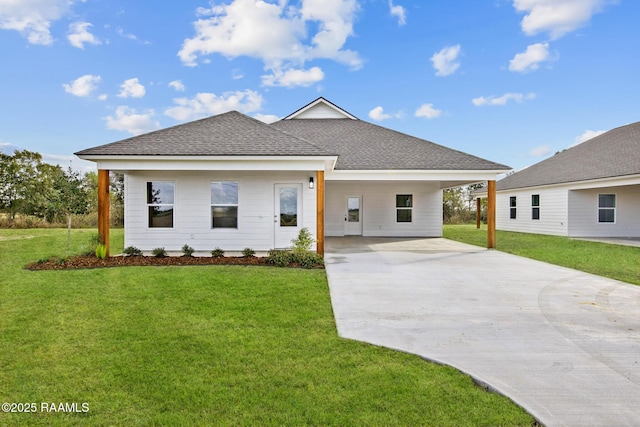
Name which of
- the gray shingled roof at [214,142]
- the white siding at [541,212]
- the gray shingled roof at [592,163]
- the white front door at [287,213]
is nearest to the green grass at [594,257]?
the gray shingled roof at [592,163]

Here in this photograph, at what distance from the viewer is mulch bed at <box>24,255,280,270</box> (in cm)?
877

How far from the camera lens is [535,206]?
2073cm

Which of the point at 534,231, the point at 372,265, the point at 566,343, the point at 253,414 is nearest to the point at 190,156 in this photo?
the point at 372,265

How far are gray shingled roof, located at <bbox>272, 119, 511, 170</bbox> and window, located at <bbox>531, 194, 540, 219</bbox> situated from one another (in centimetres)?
957

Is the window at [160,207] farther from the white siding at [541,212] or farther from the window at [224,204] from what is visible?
the white siding at [541,212]

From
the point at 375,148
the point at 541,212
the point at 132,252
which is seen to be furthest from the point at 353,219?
the point at 541,212

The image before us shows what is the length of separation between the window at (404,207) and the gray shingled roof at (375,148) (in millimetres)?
3162

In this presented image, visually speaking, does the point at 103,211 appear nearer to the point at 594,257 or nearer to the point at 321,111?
the point at 321,111

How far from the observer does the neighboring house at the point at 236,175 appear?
33.3ft

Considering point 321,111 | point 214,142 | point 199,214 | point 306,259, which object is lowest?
point 306,259

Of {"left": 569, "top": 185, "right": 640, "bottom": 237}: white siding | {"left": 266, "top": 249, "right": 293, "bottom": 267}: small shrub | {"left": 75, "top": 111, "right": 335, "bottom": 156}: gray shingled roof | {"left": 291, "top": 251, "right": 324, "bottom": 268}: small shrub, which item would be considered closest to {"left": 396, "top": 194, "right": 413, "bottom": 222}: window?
{"left": 75, "top": 111, "right": 335, "bottom": 156}: gray shingled roof

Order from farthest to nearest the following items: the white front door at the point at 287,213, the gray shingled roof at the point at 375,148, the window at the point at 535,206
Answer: the window at the point at 535,206
the gray shingled roof at the point at 375,148
the white front door at the point at 287,213

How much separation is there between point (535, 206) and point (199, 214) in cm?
1918

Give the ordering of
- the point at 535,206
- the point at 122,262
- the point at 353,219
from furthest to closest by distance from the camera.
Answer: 1. the point at 535,206
2. the point at 353,219
3. the point at 122,262
